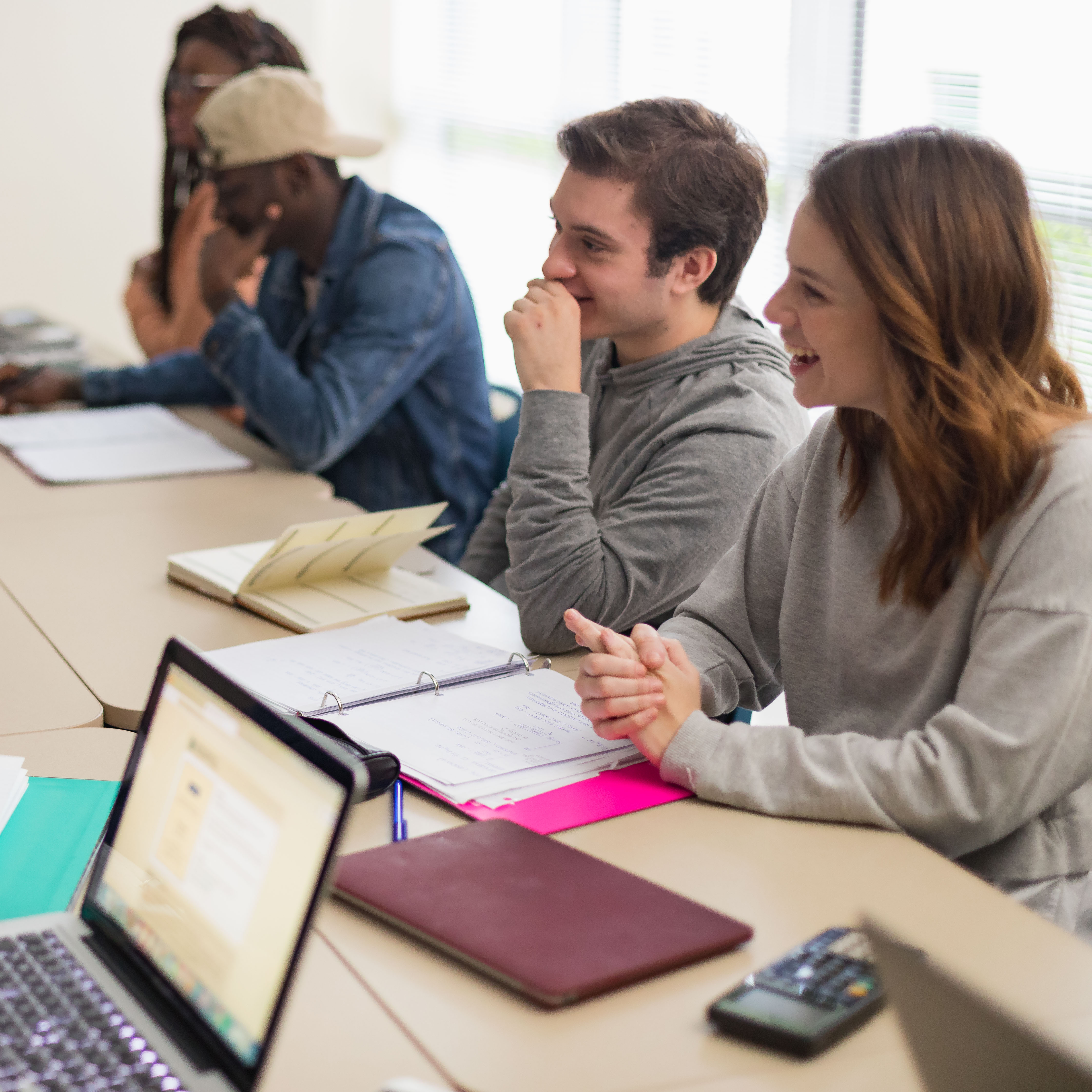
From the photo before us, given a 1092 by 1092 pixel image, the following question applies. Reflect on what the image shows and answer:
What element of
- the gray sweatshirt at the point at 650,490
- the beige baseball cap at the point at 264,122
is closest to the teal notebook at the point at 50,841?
the gray sweatshirt at the point at 650,490

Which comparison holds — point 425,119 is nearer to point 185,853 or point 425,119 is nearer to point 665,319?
point 665,319

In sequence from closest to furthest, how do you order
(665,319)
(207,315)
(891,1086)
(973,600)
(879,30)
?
(891,1086) → (973,600) → (665,319) → (879,30) → (207,315)

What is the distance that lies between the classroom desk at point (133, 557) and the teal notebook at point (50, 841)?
18cm

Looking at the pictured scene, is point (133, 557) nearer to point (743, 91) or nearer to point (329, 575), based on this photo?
point (329, 575)

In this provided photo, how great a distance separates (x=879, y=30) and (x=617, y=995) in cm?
244

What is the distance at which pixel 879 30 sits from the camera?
2709 millimetres

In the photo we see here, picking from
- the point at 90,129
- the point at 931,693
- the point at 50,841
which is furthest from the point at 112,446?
the point at 90,129

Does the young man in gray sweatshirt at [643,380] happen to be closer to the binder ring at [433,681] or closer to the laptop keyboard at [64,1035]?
the binder ring at [433,681]

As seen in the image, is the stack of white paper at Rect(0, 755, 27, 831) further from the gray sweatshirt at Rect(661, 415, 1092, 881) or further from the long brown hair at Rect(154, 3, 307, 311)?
the long brown hair at Rect(154, 3, 307, 311)

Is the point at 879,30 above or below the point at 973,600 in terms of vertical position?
above

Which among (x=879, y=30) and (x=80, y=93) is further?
(x=80, y=93)

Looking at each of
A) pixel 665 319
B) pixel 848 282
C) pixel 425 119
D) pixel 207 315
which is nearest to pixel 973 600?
pixel 848 282

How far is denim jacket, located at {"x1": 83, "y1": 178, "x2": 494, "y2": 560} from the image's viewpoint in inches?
88.3

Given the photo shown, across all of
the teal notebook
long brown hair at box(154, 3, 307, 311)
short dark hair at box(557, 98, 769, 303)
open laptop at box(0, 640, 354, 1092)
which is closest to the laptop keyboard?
open laptop at box(0, 640, 354, 1092)
